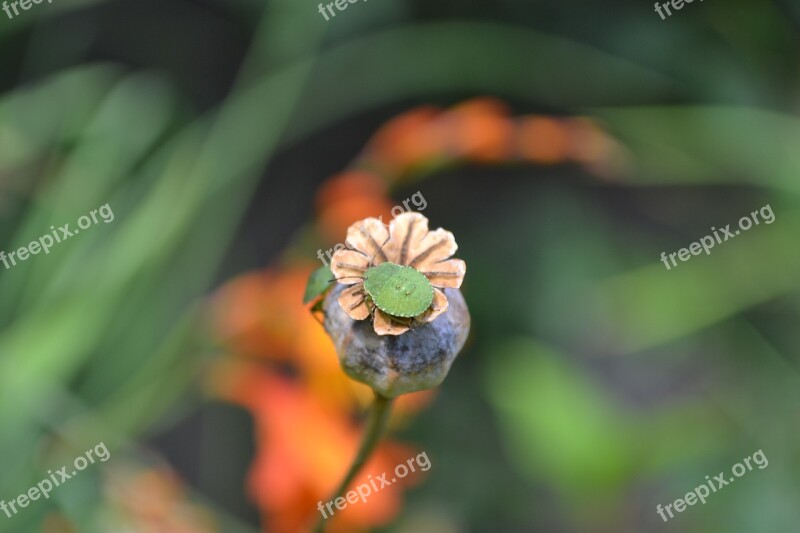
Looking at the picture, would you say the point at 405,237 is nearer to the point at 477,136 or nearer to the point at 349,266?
the point at 349,266

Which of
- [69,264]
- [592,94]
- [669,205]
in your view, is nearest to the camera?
[69,264]

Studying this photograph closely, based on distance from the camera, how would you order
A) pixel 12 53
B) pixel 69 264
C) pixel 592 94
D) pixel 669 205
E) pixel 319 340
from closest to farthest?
pixel 319 340
pixel 69 264
pixel 12 53
pixel 592 94
pixel 669 205

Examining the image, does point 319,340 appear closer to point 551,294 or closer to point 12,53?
point 551,294

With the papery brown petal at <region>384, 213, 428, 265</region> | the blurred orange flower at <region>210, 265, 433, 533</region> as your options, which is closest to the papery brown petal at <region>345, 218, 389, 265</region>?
the papery brown petal at <region>384, 213, 428, 265</region>

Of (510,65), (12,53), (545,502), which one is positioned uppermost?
(12,53)

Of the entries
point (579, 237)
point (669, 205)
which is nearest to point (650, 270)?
point (579, 237)

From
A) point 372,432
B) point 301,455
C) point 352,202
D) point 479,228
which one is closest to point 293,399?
point 301,455

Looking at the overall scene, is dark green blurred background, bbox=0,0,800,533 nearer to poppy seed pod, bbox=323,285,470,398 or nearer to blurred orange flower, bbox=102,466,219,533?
blurred orange flower, bbox=102,466,219,533
